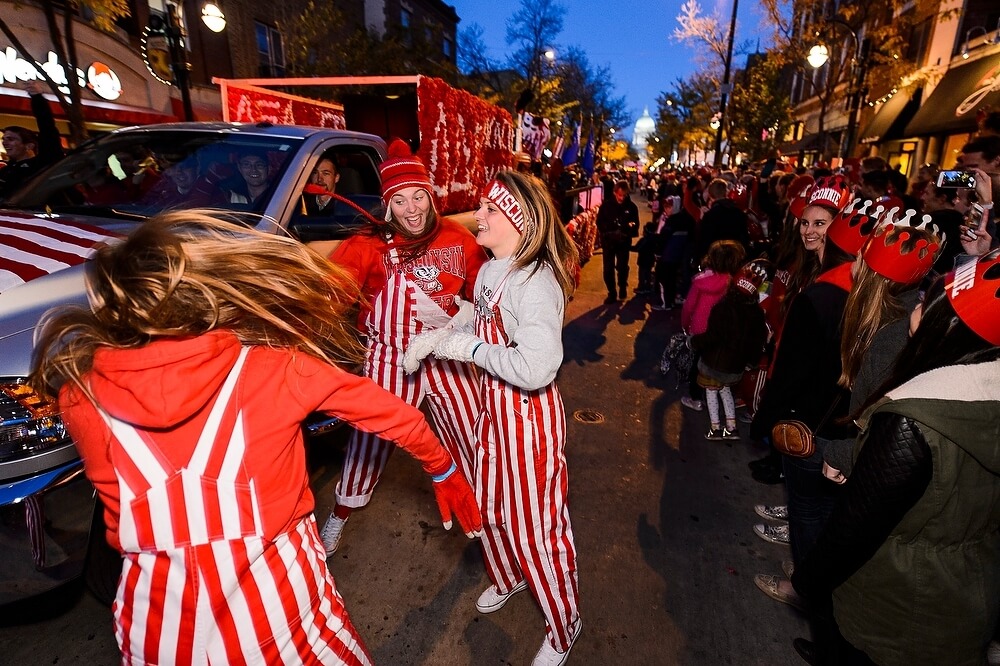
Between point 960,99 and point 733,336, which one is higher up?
point 960,99

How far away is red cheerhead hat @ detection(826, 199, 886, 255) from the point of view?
2.70 metres

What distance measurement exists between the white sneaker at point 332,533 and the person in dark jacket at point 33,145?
4.22 metres

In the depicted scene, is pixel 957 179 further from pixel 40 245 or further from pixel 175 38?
pixel 175 38

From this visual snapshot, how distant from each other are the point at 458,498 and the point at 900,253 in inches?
82.4

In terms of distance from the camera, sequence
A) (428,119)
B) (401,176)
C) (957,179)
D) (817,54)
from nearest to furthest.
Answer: (401,176) → (957,179) → (428,119) → (817,54)

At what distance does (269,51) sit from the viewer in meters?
20.7

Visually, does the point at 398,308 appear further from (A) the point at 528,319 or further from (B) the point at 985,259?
(B) the point at 985,259

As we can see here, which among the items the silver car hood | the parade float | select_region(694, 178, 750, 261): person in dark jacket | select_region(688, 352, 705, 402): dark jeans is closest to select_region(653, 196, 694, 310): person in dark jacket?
select_region(694, 178, 750, 261): person in dark jacket

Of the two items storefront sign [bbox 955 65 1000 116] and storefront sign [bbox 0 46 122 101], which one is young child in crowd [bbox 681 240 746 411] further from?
storefront sign [bbox 0 46 122 101]

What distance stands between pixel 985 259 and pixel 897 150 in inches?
899

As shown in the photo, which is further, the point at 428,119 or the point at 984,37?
the point at 984,37

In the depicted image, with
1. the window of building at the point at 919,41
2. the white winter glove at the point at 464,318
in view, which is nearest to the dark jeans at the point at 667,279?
the white winter glove at the point at 464,318

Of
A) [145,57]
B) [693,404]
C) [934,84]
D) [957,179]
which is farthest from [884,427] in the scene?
[934,84]

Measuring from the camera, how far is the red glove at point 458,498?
1801mm
